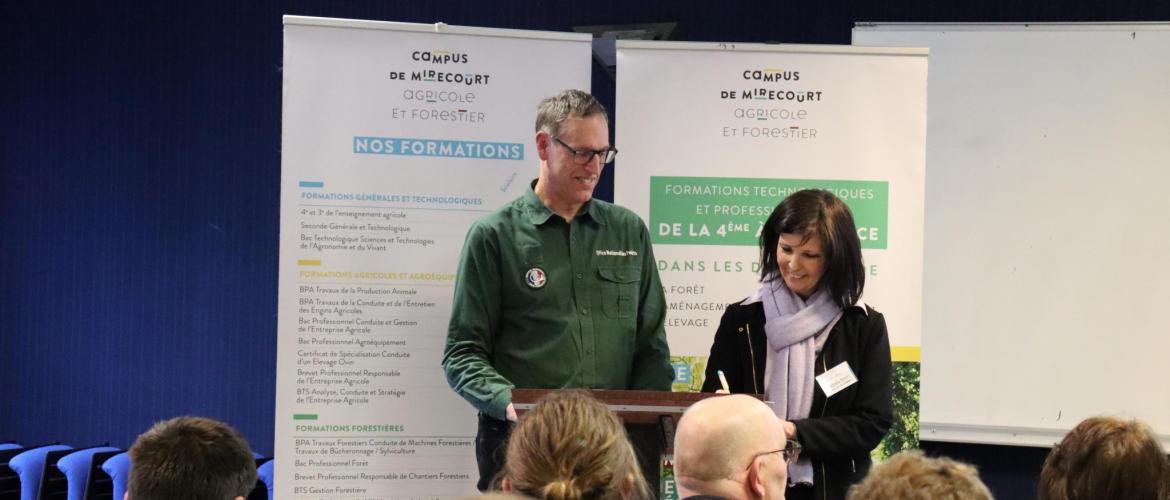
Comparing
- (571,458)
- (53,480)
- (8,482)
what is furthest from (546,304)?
(8,482)

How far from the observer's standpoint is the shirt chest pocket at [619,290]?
328 cm

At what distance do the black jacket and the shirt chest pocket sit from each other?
0.28 m

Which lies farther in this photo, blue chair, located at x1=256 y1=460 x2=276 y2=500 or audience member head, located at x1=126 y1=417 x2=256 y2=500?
blue chair, located at x1=256 y1=460 x2=276 y2=500

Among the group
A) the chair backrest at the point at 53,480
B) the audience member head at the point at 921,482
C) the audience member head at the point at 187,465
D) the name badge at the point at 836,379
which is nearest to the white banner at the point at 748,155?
the name badge at the point at 836,379

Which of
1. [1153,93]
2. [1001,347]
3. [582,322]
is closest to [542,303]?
[582,322]

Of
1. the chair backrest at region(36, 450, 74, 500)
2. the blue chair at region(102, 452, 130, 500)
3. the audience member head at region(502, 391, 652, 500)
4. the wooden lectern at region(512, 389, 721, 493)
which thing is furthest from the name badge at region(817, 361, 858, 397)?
the chair backrest at region(36, 450, 74, 500)

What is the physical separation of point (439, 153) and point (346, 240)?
433 mm

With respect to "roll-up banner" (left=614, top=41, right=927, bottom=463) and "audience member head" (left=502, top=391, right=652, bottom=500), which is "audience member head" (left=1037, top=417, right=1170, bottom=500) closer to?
"audience member head" (left=502, top=391, right=652, bottom=500)

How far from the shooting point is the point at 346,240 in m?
3.74

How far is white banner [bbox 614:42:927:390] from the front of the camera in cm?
391

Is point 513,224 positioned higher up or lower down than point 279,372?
higher up

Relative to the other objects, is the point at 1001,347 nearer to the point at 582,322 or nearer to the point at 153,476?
the point at 582,322

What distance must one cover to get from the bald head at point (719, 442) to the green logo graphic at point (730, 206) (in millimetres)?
1820

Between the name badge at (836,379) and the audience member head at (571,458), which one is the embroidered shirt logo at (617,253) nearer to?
the name badge at (836,379)
